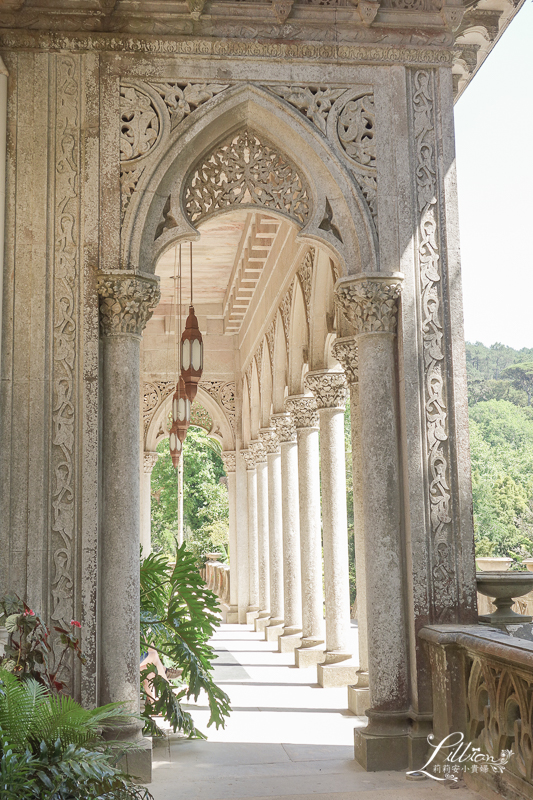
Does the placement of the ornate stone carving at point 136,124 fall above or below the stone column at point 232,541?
above

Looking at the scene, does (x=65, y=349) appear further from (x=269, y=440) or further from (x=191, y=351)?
(x=269, y=440)

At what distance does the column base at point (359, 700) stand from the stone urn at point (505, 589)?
237cm

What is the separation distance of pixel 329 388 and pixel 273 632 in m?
5.84

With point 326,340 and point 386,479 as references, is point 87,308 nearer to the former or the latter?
point 386,479

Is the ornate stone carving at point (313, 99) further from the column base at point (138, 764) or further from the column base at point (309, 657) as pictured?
the column base at point (309, 657)

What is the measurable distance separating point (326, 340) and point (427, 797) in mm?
6330

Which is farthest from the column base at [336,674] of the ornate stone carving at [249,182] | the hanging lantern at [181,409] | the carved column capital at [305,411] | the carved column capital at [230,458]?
the carved column capital at [230,458]

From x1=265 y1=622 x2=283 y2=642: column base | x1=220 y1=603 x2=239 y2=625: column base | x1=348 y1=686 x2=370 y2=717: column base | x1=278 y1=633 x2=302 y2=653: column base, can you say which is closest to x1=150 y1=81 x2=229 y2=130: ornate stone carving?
x1=348 y1=686 x2=370 y2=717: column base

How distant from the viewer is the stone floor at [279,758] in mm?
5355

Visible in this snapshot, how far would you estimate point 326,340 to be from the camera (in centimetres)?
1067

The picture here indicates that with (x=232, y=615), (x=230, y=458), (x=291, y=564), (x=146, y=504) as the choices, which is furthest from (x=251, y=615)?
(x=291, y=564)

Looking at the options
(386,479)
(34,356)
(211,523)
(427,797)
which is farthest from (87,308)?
(211,523)

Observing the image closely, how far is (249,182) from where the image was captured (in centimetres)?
662

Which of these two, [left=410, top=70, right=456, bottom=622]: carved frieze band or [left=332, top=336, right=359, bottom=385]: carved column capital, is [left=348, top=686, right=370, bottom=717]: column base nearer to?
[left=410, top=70, right=456, bottom=622]: carved frieze band
